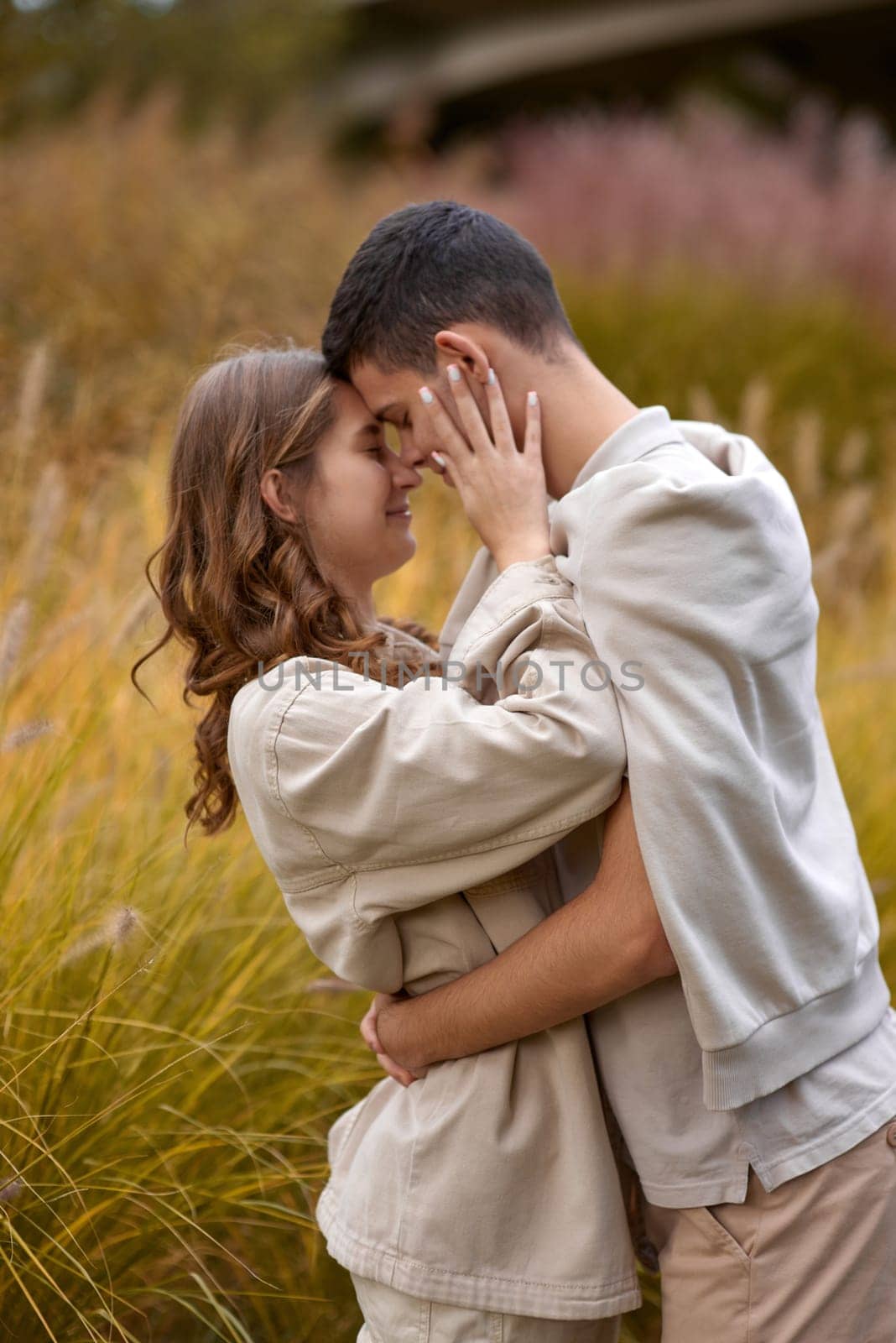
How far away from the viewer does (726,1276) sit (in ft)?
5.26

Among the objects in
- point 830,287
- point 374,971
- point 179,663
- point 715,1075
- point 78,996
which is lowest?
point 830,287

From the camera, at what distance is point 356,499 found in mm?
1820

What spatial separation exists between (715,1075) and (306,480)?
0.96m

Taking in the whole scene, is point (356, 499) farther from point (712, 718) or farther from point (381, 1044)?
point (381, 1044)

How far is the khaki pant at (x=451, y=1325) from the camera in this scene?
1571mm

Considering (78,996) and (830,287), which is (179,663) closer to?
(78,996)

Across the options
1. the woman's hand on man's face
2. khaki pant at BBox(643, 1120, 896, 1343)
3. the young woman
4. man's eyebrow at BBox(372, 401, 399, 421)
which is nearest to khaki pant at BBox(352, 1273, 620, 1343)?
the young woman

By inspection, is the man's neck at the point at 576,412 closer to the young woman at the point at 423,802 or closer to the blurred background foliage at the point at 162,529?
the young woman at the point at 423,802

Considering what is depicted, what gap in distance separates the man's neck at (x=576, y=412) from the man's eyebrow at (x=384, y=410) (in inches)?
8.2

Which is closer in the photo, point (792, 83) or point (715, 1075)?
point (715, 1075)

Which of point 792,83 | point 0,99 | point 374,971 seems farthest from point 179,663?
point 792,83

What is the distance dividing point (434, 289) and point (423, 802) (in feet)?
2.41

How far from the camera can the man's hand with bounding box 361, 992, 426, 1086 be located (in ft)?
5.57

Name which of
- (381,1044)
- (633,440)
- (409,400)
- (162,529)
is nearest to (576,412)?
(633,440)
